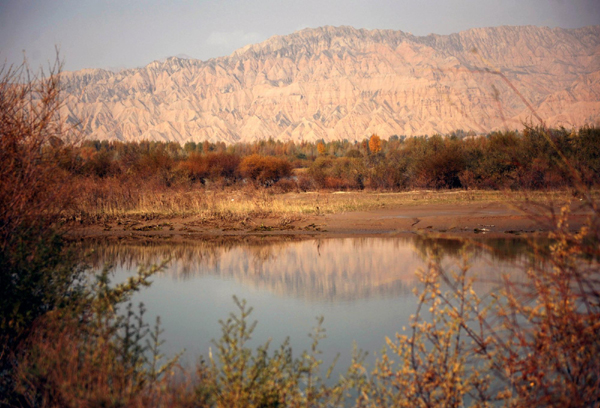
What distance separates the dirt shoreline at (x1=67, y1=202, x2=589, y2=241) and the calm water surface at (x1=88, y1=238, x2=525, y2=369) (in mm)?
1579

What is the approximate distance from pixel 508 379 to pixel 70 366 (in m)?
3.67

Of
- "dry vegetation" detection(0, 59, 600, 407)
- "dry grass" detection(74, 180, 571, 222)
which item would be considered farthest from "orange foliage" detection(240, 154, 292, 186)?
"dry vegetation" detection(0, 59, 600, 407)

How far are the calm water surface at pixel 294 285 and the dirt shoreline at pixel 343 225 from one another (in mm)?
1579

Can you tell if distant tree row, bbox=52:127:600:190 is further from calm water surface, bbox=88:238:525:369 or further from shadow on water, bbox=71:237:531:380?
calm water surface, bbox=88:238:525:369

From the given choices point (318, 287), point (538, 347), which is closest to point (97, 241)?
point (318, 287)

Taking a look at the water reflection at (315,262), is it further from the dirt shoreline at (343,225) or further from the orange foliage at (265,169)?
the orange foliage at (265,169)

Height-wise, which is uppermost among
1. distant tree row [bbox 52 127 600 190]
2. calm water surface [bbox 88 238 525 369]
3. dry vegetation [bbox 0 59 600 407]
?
distant tree row [bbox 52 127 600 190]

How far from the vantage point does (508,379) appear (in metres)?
5.24

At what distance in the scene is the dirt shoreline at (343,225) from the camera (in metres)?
20.4

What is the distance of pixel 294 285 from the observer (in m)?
13.7

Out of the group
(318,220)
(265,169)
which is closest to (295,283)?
(318,220)

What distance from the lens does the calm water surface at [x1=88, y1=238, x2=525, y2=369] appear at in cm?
952

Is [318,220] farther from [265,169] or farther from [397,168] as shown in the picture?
[265,169]

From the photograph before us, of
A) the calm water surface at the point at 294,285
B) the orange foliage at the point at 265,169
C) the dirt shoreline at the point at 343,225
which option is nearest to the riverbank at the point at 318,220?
the dirt shoreline at the point at 343,225
